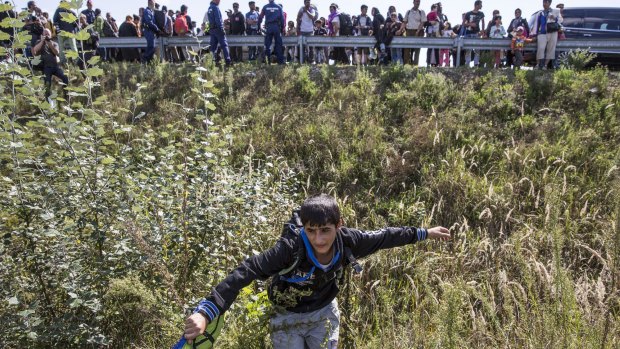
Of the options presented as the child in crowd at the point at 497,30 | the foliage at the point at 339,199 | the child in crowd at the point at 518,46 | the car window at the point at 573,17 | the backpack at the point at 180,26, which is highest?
the backpack at the point at 180,26

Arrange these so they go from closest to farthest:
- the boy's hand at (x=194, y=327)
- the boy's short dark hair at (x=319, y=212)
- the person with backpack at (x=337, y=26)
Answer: the boy's hand at (x=194, y=327) → the boy's short dark hair at (x=319, y=212) → the person with backpack at (x=337, y=26)

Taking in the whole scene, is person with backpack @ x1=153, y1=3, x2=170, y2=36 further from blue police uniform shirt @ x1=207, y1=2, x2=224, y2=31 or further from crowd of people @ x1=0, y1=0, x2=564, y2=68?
blue police uniform shirt @ x1=207, y1=2, x2=224, y2=31

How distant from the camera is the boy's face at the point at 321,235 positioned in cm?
313

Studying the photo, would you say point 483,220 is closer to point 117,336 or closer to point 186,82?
point 117,336

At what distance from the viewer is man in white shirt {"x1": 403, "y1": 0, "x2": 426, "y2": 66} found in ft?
38.3

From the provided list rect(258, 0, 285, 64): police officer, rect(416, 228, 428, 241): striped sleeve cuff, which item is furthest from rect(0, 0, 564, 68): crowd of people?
rect(416, 228, 428, 241): striped sleeve cuff

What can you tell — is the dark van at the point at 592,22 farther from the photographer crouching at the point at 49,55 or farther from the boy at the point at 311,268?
the photographer crouching at the point at 49,55

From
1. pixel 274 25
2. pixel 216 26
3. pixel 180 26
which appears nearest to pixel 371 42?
pixel 274 25

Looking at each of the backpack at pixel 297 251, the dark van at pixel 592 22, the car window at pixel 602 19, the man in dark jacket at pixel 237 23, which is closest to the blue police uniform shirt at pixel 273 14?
the man in dark jacket at pixel 237 23

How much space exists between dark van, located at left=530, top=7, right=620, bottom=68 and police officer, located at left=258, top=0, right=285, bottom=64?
755 cm

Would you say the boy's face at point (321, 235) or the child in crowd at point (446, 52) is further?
the child in crowd at point (446, 52)

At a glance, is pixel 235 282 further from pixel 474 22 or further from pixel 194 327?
pixel 474 22

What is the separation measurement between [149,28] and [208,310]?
1154 centimetres

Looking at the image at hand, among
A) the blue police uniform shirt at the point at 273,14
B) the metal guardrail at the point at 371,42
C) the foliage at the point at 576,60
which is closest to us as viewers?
the foliage at the point at 576,60
